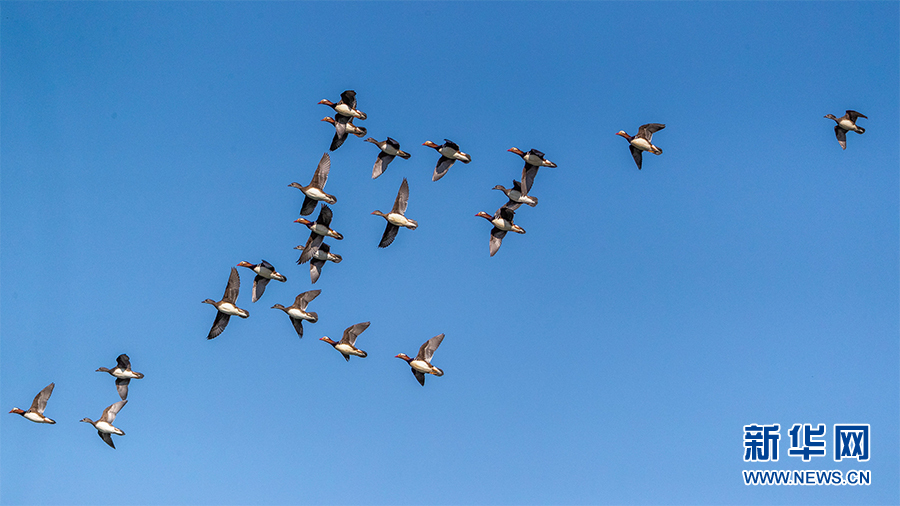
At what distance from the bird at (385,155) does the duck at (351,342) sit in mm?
7961

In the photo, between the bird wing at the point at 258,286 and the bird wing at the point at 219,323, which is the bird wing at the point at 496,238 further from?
the bird wing at the point at 219,323

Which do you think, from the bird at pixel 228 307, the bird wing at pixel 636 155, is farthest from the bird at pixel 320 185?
the bird wing at pixel 636 155

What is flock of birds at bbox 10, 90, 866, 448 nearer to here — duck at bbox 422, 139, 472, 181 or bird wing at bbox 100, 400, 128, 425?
duck at bbox 422, 139, 472, 181

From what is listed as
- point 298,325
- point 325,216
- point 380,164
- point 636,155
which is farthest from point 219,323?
point 636,155

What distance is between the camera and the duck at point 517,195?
1907 inches

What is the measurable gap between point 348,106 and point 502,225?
10335 millimetres

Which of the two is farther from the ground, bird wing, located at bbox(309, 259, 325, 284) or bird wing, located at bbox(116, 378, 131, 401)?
bird wing, located at bbox(309, 259, 325, 284)

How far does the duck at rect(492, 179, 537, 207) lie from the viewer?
48.4 m

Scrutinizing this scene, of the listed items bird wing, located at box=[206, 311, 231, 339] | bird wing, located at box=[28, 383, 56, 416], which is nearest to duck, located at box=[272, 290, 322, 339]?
bird wing, located at box=[206, 311, 231, 339]

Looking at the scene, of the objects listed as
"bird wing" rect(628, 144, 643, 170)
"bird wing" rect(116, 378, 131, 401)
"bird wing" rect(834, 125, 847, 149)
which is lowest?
"bird wing" rect(116, 378, 131, 401)

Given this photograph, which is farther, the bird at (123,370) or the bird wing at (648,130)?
the bird at (123,370)

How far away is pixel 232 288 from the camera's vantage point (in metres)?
49.8

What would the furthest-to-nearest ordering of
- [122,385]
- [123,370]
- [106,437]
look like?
[106,437], [122,385], [123,370]

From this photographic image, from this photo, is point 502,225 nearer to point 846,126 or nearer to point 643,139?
point 643,139
